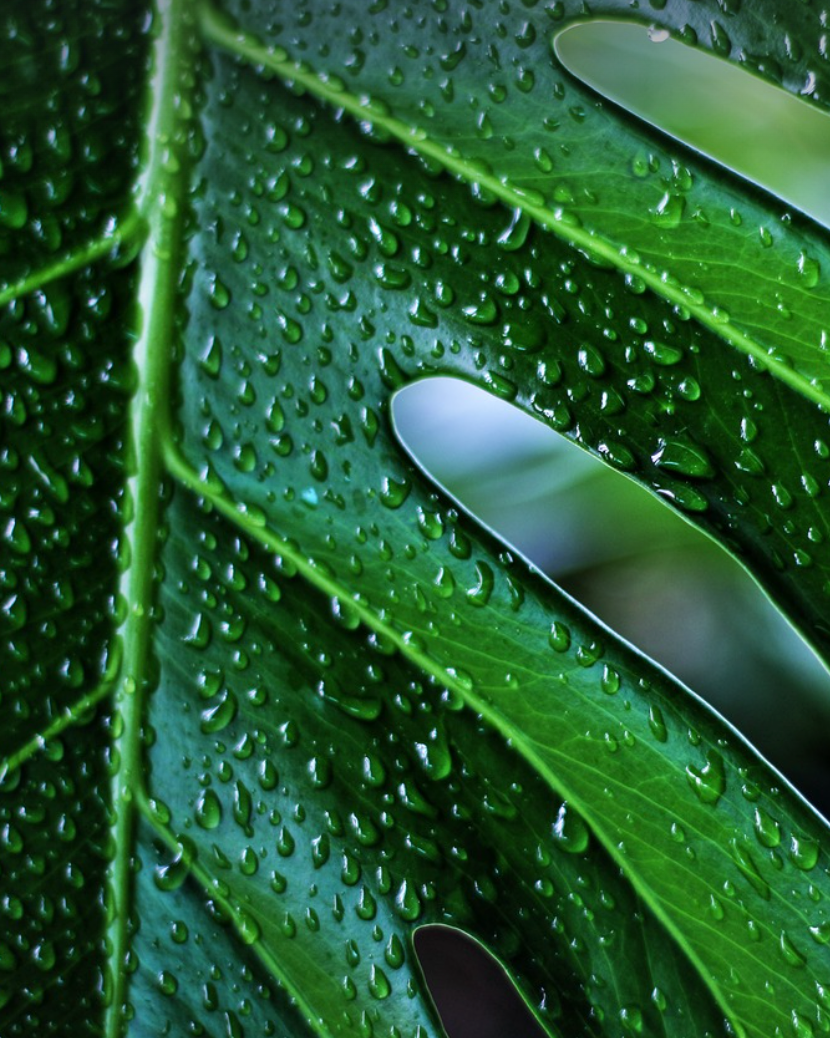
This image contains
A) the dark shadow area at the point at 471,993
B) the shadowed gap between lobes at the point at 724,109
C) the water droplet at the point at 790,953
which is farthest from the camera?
the shadowed gap between lobes at the point at 724,109

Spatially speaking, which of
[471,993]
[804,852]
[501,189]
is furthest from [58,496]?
[471,993]

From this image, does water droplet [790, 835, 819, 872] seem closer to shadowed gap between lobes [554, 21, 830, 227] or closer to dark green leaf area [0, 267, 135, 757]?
dark green leaf area [0, 267, 135, 757]

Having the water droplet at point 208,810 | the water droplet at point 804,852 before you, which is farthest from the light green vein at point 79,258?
the water droplet at point 804,852

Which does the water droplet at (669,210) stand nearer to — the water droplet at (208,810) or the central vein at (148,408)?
the central vein at (148,408)

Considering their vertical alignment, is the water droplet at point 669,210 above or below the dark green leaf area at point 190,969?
above

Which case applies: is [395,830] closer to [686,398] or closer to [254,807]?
[254,807]

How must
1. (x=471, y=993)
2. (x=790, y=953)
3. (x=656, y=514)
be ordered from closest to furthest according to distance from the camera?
(x=790, y=953)
(x=471, y=993)
(x=656, y=514)

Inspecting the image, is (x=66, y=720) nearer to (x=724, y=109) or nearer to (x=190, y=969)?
(x=190, y=969)
